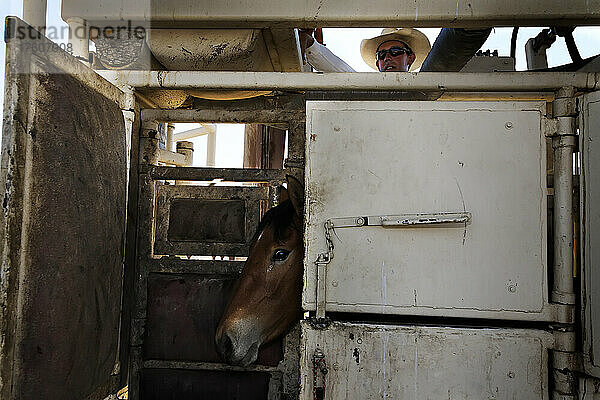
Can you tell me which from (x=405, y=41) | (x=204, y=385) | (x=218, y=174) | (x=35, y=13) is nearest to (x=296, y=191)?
(x=218, y=174)

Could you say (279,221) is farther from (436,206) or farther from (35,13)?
(35,13)

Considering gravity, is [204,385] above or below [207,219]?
below

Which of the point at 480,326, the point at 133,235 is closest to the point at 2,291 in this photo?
the point at 133,235

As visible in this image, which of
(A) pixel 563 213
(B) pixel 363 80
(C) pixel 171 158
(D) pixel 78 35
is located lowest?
(A) pixel 563 213

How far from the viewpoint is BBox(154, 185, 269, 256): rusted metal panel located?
233cm

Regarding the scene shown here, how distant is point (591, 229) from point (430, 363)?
691mm

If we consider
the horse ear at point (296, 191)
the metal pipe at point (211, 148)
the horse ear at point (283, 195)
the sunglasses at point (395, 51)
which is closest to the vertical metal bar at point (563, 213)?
the horse ear at point (296, 191)

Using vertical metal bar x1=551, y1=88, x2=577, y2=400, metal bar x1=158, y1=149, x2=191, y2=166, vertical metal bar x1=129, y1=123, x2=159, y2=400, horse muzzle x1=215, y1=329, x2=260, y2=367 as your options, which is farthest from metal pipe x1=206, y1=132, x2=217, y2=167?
vertical metal bar x1=551, y1=88, x2=577, y2=400

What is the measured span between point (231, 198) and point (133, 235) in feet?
1.51

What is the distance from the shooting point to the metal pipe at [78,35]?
2203 millimetres

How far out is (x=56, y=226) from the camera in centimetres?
142

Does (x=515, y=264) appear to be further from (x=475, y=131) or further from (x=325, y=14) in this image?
(x=325, y=14)

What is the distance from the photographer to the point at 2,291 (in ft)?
4.01

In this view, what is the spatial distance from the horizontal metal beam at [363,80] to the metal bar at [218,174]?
430 mm
